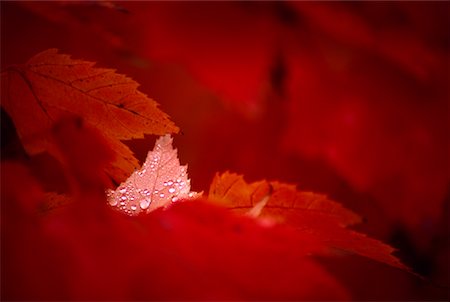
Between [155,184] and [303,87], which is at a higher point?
[303,87]

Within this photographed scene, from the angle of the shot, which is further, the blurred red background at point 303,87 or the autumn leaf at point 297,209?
the blurred red background at point 303,87

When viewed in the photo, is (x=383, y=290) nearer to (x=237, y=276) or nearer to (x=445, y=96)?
(x=445, y=96)

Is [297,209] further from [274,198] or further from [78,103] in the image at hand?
[78,103]

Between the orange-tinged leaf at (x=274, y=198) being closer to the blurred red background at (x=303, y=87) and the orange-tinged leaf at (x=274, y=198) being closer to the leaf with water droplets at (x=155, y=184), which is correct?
the leaf with water droplets at (x=155, y=184)

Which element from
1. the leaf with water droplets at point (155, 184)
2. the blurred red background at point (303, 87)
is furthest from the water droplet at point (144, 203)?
the blurred red background at point (303, 87)

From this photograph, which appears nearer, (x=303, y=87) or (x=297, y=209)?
(x=297, y=209)

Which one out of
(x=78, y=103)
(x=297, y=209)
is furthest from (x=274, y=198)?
(x=78, y=103)

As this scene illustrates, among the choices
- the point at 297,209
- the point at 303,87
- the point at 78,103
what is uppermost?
the point at 303,87
